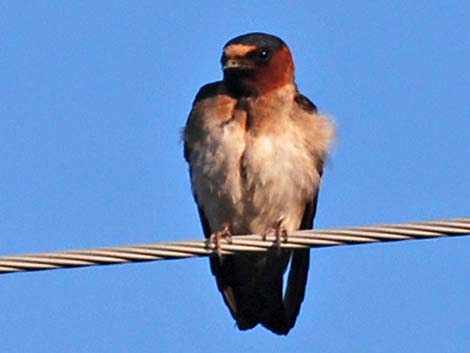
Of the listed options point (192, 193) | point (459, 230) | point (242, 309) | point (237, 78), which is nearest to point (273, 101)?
point (237, 78)

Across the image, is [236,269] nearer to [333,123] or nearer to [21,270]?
[333,123]

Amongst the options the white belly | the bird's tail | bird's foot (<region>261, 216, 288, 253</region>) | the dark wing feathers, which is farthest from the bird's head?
the bird's tail

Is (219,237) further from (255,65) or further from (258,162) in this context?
(255,65)

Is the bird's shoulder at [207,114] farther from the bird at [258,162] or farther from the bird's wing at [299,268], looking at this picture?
Result: the bird's wing at [299,268]

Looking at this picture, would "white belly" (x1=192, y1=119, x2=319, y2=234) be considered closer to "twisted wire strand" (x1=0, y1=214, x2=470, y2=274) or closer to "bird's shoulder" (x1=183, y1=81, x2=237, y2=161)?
"bird's shoulder" (x1=183, y1=81, x2=237, y2=161)

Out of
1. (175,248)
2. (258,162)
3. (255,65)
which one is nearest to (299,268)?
(258,162)

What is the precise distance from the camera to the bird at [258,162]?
7.52m

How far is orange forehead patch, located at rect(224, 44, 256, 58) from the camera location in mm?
7801

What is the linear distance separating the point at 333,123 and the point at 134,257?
9.62ft

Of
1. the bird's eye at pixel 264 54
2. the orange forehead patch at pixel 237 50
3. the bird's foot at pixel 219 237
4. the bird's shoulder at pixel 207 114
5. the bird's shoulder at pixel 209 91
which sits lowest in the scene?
the bird's foot at pixel 219 237

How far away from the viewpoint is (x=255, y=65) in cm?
791

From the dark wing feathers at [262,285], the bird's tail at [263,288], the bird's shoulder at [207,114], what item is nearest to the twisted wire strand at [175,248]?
the bird's shoulder at [207,114]

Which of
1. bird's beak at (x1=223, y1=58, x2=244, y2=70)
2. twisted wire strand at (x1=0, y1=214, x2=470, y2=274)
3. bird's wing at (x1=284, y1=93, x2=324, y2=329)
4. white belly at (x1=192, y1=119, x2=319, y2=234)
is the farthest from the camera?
bird's wing at (x1=284, y1=93, x2=324, y2=329)

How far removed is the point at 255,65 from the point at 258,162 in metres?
0.72
